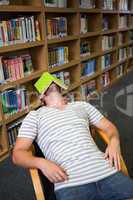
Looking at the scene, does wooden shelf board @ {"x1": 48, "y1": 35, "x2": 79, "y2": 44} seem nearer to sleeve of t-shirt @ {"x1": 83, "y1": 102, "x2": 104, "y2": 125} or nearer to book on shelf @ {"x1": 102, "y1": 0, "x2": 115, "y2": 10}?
book on shelf @ {"x1": 102, "y1": 0, "x2": 115, "y2": 10}

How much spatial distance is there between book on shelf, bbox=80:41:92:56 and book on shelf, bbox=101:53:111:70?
0.54 m

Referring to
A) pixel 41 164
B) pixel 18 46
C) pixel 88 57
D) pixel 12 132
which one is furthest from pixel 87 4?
Result: pixel 41 164

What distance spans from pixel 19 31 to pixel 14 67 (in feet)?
1.26

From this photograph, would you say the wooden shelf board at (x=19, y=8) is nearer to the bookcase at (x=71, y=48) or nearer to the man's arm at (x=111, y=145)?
the bookcase at (x=71, y=48)

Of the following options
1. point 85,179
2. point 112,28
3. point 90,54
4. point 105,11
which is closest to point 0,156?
point 85,179

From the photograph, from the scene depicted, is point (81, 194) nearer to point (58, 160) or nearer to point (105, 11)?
point (58, 160)

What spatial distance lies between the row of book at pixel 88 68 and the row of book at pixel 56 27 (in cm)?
80

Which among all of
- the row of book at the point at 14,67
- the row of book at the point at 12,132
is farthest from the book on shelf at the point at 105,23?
the row of book at the point at 12,132

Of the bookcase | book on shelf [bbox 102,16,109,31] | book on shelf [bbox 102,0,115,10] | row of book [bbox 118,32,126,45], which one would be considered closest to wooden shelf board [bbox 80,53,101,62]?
the bookcase

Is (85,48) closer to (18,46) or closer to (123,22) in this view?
(18,46)

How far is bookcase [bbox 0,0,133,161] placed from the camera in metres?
2.64

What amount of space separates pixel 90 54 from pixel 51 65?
50.5 inches

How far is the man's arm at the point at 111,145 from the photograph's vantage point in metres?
1.39

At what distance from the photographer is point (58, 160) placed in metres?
1.34
